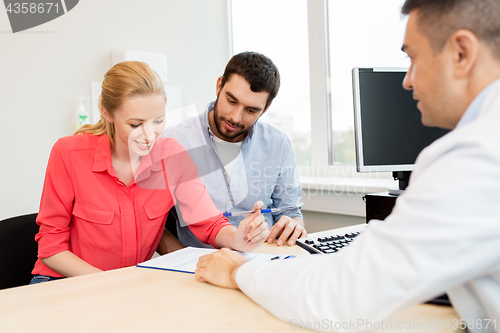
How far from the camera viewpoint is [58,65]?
1.86m

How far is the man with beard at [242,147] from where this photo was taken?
4.95 ft

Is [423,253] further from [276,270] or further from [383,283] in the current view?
[276,270]

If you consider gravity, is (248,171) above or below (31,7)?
below

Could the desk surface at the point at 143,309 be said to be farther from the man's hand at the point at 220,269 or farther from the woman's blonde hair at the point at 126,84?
the woman's blonde hair at the point at 126,84

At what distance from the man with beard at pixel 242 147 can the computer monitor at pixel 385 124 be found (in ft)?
1.30

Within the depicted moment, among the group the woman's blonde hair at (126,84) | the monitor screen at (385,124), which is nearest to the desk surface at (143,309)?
the woman's blonde hair at (126,84)

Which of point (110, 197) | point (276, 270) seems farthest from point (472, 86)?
point (110, 197)

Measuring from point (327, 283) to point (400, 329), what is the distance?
0.53 feet

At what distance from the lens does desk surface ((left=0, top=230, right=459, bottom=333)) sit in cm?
60

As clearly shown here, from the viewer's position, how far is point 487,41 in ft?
1.83

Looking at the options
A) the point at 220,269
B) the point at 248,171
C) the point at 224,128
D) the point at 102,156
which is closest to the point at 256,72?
the point at 224,128

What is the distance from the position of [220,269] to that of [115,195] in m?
0.59

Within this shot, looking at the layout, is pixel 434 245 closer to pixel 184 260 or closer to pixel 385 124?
pixel 184 260

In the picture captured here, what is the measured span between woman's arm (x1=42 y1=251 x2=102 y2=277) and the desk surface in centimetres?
30
